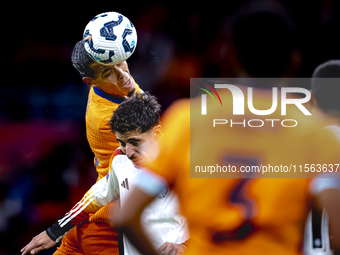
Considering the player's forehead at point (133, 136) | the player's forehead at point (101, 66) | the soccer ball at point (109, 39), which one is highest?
the soccer ball at point (109, 39)

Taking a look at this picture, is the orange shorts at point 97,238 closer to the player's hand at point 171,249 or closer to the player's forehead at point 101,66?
the player's hand at point 171,249

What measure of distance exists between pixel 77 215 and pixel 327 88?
1.55 m

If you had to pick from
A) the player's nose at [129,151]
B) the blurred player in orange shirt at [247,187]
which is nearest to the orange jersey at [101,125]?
the player's nose at [129,151]

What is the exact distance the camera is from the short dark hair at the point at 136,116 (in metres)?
1.75

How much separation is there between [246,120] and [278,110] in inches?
6.8

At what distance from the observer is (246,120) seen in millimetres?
1623

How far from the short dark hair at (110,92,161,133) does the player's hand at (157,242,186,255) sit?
23.2 inches

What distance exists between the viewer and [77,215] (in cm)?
207

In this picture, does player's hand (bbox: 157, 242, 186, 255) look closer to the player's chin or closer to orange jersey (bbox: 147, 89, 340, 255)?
orange jersey (bbox: 147, 89, 340, 255)

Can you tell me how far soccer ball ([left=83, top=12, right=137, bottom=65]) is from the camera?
1.94 meters

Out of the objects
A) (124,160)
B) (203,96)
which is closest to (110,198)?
(124,160)

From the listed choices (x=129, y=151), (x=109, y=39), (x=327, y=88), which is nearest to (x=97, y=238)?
(x=129, y=151)

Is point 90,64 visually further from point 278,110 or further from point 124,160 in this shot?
point 278,110

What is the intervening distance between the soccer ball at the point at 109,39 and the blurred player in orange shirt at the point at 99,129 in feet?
→ 0.35
